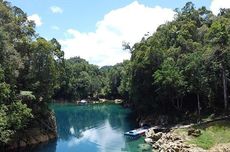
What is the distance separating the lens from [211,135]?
39.1 meters

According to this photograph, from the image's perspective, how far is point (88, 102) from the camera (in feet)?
404

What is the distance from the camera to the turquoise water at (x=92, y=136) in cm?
4728

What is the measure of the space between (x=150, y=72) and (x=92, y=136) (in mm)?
14749

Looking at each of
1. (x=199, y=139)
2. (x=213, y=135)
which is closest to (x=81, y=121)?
(x=199, y=139)

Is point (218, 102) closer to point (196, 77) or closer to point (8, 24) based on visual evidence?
point (196, 77)

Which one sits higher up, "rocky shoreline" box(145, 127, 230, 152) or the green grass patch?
the green grass patch

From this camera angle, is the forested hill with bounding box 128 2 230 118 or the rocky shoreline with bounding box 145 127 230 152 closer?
the rocky shoreline with bounding box 145 127 230 152

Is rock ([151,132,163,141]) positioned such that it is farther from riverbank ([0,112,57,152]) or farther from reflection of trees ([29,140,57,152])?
riverbank ([0,112,57,152])

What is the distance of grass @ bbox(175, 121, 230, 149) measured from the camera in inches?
1444

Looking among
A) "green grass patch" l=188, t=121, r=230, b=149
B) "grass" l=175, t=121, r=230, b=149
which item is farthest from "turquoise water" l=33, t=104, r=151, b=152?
"green grass patch" l=188, t=121, r=230, b=149

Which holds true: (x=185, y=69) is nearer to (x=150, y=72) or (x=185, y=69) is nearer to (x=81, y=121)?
(x=150, y=72)

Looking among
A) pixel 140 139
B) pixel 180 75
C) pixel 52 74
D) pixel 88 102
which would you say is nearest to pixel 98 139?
pixel 140 139

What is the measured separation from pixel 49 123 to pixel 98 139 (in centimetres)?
759

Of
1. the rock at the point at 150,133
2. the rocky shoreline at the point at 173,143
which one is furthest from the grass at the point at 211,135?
the rock at the point at 150,133
